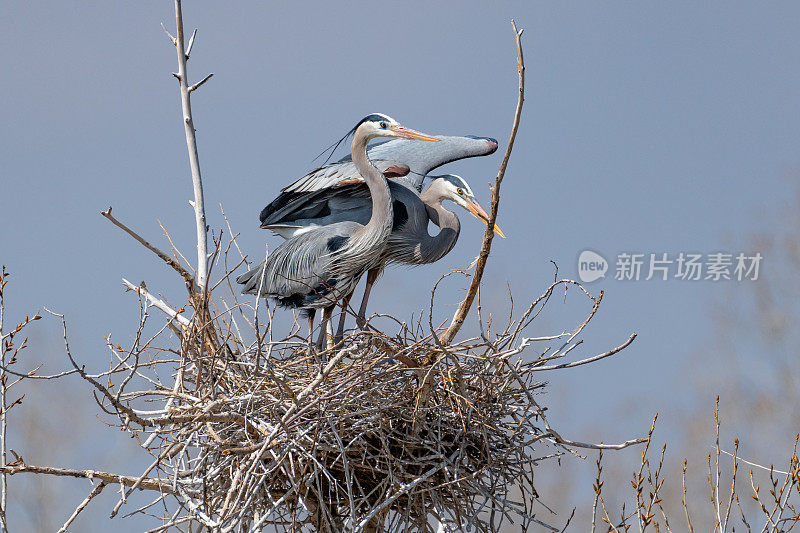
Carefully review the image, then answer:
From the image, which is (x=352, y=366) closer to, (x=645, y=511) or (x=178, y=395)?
(x=178, y=395)

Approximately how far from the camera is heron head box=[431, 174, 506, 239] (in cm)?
601

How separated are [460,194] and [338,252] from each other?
0.87 metres

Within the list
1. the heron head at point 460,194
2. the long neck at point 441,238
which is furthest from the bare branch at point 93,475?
the heron head at point 460,194

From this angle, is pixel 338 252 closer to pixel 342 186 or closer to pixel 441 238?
pixel 342 186

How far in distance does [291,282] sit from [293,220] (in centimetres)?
46

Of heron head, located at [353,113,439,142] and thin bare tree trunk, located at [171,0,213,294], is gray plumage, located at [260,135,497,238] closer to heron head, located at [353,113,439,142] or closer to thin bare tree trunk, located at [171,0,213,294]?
heron head, located at [353,113,439,142]

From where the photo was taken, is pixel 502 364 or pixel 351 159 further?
pixel 351 159

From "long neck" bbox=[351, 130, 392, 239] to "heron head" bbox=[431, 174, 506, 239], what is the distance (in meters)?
0.59

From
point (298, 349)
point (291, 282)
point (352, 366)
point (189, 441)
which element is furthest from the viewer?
point (291, 282)

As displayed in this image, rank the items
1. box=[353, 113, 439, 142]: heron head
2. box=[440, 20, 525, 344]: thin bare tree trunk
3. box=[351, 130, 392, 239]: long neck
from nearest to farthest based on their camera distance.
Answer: box=[440, 20, 525, 344]: thin bare tree trunk, box=[351, 130, 392, 239]: long neck, box=[353, 113, 439, 142]: heron head

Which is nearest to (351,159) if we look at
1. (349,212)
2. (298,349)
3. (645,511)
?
(349,212)

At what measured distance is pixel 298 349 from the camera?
523 centimetres

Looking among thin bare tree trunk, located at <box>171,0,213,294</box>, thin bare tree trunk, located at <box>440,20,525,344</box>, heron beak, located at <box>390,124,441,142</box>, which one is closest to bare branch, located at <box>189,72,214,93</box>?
thin bare tree trunk, located at <box>171,0,213,294</box>

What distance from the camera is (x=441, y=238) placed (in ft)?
20.0
